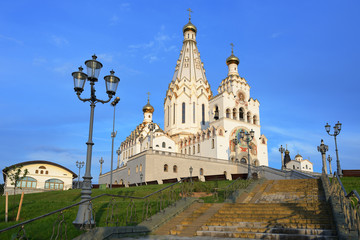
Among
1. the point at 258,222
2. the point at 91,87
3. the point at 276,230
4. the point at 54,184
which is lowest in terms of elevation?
the point at 276,230

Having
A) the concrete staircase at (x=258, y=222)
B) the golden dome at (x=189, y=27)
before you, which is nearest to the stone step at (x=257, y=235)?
the concrete staircase at (x=258, y=222)

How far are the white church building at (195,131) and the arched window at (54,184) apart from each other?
323 inches

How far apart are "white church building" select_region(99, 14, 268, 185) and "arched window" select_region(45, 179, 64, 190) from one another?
8.21 meters

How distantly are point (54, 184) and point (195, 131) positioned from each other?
89.1 ft

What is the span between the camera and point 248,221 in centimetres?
984

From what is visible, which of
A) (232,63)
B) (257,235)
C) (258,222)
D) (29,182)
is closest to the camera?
(257,235)

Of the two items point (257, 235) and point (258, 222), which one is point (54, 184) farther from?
point (257, 235)

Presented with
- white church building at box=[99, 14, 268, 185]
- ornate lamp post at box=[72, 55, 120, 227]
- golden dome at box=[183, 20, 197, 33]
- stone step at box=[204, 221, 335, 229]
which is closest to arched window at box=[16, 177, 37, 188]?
white church building at box=[99, 14, 268, 185]

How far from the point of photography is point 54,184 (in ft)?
171

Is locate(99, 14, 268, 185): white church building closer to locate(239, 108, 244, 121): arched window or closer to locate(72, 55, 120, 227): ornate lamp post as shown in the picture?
locate(239, 108, 244, 121): arched window

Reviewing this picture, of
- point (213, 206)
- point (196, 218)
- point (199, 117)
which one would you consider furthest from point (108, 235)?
point (199, 117)

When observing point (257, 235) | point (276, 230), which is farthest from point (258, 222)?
point (257, 235)

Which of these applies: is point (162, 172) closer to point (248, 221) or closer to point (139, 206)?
point (139, 206)

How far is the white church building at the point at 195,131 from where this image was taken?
4077 centimetres
